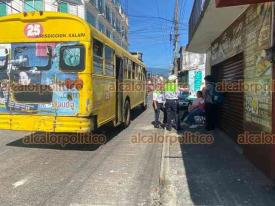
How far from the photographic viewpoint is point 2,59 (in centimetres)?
977

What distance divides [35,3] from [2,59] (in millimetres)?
30156

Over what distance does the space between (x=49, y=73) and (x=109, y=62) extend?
2.37 meters

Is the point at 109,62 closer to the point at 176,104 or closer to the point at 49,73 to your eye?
the point at 49,73

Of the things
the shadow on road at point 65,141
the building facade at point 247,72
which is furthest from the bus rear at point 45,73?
the building facade at point 247,72

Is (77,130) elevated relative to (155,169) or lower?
elevated

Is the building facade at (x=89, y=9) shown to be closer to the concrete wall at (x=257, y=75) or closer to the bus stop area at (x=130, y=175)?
the bus stop area at (x=130, y=175)

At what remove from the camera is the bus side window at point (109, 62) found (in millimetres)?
11025

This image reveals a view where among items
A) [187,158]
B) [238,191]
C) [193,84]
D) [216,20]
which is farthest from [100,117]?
[193,84]

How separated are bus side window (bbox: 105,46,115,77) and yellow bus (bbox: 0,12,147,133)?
1.01m

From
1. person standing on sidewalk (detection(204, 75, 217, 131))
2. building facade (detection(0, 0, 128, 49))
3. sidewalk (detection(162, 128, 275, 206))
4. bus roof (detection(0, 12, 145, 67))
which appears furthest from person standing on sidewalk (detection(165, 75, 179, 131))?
building facade (detection(0, 0, 128, 49))

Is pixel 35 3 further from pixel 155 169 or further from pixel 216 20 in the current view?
pixel 155 169

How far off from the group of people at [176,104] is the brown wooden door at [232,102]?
385 millimetres

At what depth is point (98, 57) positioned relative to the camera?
397 inches

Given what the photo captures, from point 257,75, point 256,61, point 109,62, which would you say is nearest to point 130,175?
point 257,75
